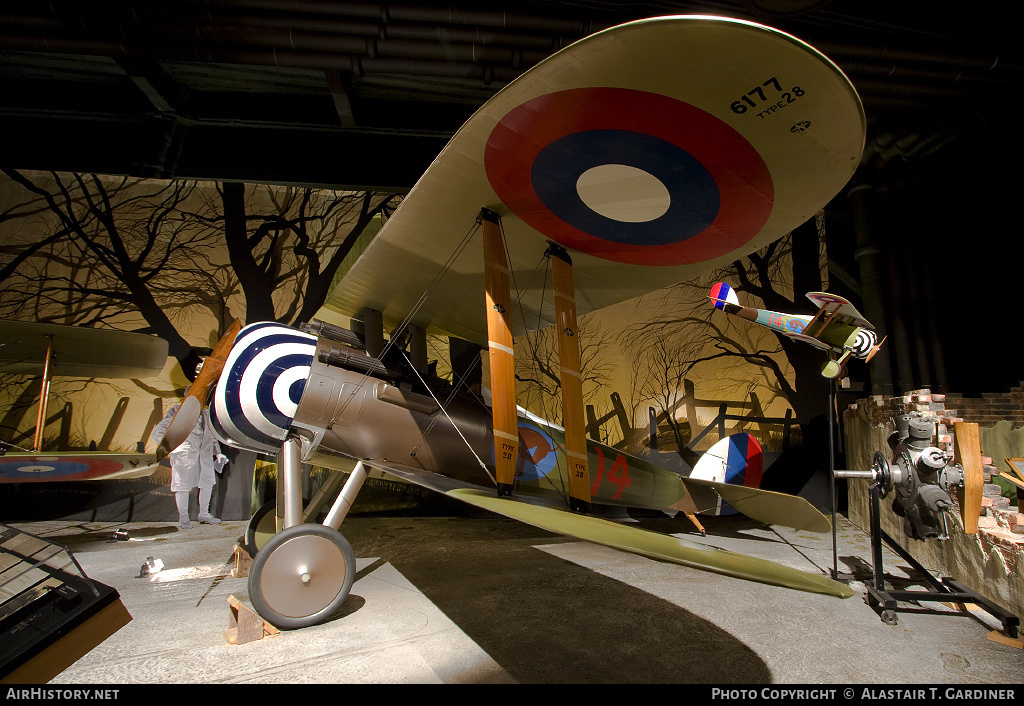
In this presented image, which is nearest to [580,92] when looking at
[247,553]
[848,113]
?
[848,113]

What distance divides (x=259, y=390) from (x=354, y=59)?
3.28m

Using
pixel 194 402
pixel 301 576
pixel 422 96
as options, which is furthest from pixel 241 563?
pixel 422 96

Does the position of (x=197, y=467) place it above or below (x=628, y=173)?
below

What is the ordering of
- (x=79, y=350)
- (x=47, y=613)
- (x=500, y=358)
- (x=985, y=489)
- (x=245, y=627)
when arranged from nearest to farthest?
1. (x=47, y=613)
2. (x=245, y=627)
3. (x=500, y=358)
4. (x=985, y=489)
5. (x=79, y=350)

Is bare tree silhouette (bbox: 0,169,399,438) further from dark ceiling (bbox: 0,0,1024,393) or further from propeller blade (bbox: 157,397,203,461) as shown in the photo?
propeller blade (bbox: 157,397,203,461)

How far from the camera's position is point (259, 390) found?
276 centimetres

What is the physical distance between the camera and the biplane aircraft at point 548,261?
4.82 ft

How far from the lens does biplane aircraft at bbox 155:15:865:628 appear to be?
1.47m

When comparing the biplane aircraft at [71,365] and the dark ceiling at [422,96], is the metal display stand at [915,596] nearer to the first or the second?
the dark ceiling at [422,96]

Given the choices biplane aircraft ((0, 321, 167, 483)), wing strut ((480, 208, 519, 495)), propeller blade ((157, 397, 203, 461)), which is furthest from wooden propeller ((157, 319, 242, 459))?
wing strut ((480, 208, 519, 495))

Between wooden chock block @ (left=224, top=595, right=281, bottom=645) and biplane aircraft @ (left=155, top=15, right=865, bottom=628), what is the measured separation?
0.21 feet

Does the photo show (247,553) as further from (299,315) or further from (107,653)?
(299,315)

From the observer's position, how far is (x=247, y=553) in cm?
330

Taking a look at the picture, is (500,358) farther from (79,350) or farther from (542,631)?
(79,350)
